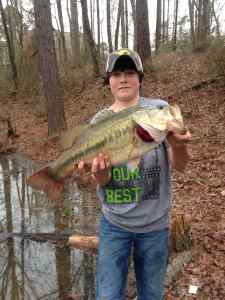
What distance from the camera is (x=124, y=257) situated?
2.88 meters

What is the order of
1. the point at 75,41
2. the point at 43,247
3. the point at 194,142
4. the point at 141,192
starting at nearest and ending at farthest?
the point at 141,192
the point at 43,247
the point at 194,142
the point at 75,41

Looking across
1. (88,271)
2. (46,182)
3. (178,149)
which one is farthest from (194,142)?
(46,182)

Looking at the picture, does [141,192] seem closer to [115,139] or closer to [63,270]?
[115,139]

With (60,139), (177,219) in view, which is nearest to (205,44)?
(177,219)

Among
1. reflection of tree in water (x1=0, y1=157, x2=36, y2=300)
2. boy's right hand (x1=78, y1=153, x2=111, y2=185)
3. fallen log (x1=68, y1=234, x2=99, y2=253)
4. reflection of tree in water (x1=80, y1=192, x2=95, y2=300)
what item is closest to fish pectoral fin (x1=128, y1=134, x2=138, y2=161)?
boy's right hand (x1=78, y1=153, x2=111, y2=185)

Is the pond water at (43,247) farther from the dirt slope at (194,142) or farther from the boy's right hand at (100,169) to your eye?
the boy's right hand at (100,169)

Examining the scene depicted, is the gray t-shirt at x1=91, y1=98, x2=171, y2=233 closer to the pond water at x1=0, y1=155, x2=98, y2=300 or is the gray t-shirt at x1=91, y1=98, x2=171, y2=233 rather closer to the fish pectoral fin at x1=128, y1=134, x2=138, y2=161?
the fish pectoral fin at x1=128, y1=134, x2=138, y2=161

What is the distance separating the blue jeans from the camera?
2.84 meters

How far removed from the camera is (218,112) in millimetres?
9836

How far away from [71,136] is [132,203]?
0.62m

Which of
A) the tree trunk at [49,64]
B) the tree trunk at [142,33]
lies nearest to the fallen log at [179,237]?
the tree trunk at [49,64]

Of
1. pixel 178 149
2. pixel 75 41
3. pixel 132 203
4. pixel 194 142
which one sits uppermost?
pixel 75 41

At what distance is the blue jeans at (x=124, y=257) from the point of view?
2842mm

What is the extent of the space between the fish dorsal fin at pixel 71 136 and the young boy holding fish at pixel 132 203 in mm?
124
